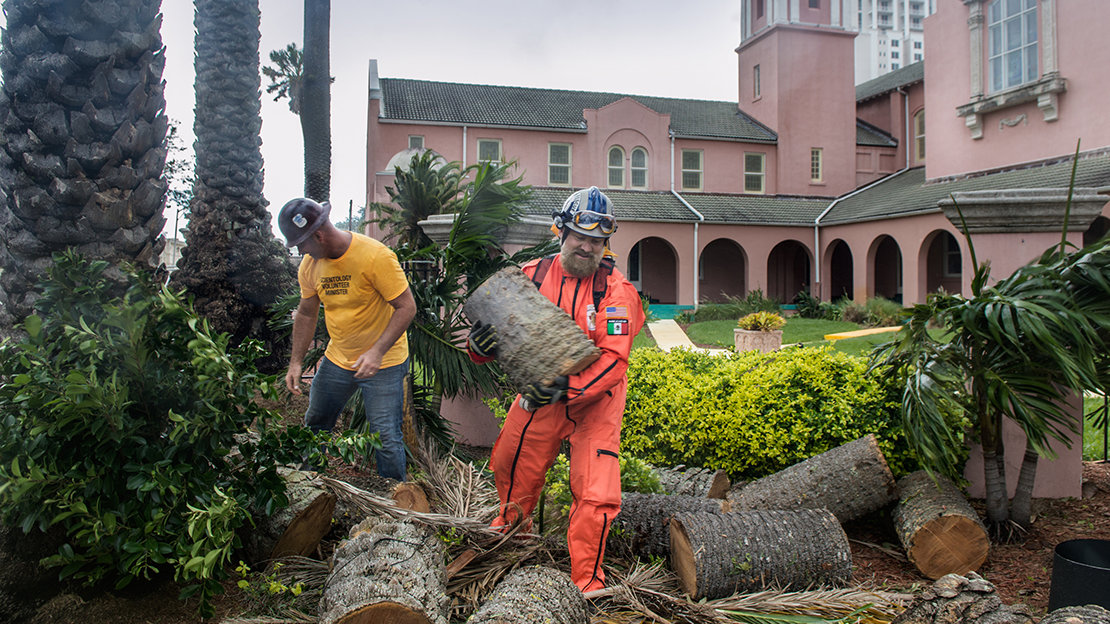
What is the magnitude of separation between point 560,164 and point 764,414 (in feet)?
65.2

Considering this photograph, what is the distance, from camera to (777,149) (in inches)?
969

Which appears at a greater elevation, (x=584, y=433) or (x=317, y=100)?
(x=317, y=100)

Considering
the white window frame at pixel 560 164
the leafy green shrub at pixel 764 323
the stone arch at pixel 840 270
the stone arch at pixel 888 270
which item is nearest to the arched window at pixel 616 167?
the white window frame at pixel 560 164

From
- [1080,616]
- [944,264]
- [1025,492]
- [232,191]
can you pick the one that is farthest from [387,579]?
[944,264]

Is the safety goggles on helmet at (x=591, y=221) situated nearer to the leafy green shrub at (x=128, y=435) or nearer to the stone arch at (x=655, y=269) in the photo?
the leafy green shrub at (x=128, y=435)

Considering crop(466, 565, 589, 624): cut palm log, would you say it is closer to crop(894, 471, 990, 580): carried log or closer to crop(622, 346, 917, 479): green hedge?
crop(894, 471, 990, 580): carried log

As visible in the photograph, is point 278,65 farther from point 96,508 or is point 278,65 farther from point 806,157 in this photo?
point 806,157

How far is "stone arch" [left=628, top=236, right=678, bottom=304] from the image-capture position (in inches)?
976

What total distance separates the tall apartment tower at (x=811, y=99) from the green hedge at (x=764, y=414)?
67.8 ft

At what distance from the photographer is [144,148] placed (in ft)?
14.2

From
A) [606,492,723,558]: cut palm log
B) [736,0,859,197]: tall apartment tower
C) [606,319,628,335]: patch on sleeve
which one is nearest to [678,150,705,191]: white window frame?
[736,0,859,197]: tall apartment tower

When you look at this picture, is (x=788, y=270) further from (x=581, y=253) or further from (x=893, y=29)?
(x=893, y=29)

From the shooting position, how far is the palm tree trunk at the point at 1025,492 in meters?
4.15

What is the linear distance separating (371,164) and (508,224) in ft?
59.8
